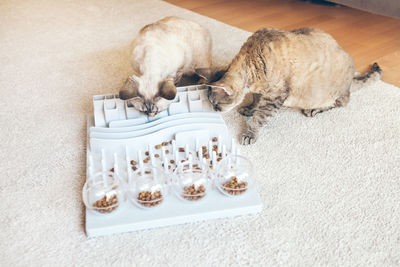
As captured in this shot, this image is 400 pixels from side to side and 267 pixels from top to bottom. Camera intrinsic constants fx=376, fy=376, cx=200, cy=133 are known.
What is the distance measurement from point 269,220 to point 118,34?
1.88 metres

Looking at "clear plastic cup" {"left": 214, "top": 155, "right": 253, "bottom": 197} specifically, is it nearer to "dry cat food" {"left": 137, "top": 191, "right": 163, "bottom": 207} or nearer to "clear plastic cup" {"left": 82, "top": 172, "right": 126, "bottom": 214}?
"dry cat food" {"left": 137, "top": 191, "right": 163, "bottom": 207}

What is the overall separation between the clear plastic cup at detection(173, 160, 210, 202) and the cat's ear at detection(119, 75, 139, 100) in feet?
1.23

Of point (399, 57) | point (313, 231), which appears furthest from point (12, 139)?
point (399, 57)

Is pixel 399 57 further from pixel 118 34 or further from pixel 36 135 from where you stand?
pixel 36 135

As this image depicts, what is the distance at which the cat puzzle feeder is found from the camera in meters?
1.28

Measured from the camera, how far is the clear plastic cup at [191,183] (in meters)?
1.32

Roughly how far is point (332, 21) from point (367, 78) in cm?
103

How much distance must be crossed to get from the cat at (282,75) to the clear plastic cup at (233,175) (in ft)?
0.77

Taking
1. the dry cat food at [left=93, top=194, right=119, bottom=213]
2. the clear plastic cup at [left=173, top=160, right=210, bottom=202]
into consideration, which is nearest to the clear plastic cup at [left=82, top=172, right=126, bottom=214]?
the dry cat food at [left=93, top=194, right=119, bottom=213]

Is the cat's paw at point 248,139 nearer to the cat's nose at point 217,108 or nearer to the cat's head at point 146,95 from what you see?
the cat's nose at point 217,108

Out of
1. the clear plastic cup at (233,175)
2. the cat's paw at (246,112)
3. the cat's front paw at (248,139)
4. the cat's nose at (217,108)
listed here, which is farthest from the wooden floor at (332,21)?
the clear plastic cup at (233,175)

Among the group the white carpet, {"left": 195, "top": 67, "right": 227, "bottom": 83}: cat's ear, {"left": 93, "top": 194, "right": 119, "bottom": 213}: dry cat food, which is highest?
{"left": 195, "top": 67, "right": 227, "bottom": 83}: cat's ear

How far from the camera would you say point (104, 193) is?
4.29 feet

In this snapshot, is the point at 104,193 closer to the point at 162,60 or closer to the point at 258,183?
the point at 258,183
